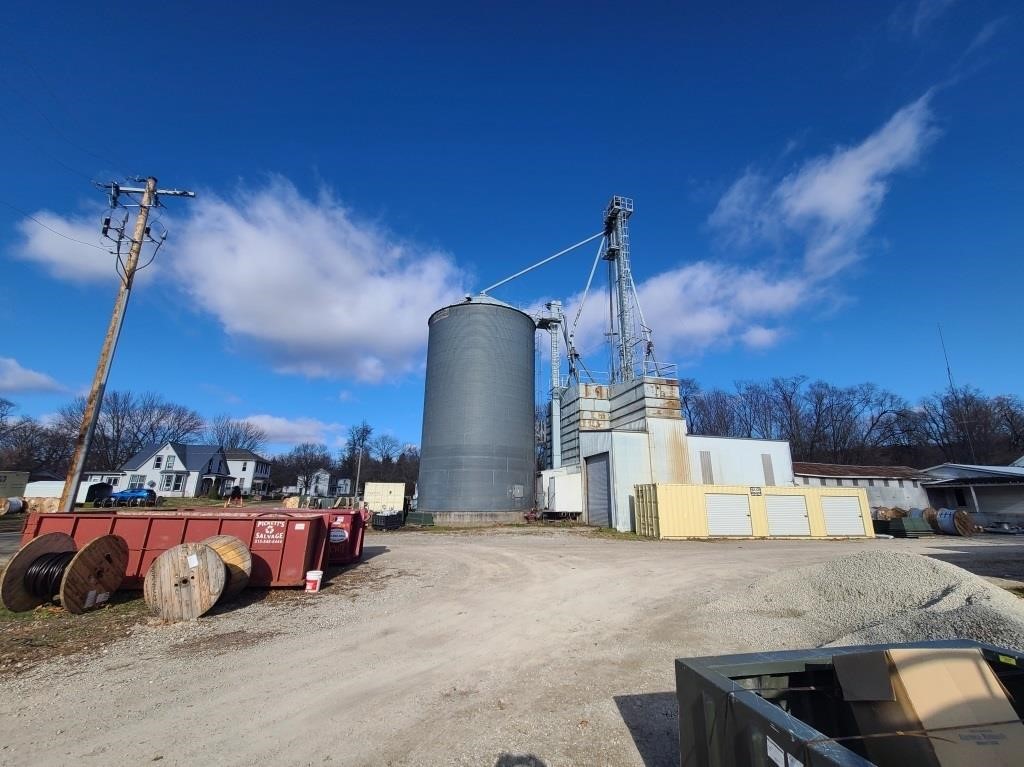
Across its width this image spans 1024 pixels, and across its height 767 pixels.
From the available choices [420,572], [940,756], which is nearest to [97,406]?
[420,572]

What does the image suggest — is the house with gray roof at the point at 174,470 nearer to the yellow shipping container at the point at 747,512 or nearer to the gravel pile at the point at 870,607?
the yellow shipping container at the point at 747,512

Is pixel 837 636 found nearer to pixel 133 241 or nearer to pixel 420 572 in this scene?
pixel 420 572

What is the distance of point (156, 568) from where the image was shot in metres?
8.02

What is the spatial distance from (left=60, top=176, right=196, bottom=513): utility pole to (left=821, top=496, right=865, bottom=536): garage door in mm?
31698

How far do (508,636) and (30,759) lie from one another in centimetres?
529

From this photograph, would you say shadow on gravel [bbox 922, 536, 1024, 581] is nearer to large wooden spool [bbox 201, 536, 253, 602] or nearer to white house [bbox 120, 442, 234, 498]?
large wooden spool [bbox 201, 536, 253, 602]

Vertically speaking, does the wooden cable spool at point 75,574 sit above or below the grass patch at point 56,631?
above

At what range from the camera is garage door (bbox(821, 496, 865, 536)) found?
25328 mm

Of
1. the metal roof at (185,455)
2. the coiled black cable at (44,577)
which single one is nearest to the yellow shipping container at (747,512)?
the coiled black cable at (44,577)

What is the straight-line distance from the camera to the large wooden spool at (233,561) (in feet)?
28.5

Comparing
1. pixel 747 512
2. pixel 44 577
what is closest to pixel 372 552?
pixel 44 577

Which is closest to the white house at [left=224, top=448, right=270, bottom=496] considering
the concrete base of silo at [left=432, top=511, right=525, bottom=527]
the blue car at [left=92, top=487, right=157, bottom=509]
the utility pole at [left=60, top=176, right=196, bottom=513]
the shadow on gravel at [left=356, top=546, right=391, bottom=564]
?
the blue car at [left=92, top=487, right=157, bottom=509]

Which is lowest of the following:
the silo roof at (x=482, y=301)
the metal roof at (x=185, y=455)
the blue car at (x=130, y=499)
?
the blue car at (x=130, y=499)

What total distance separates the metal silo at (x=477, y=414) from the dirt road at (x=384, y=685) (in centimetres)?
1977
